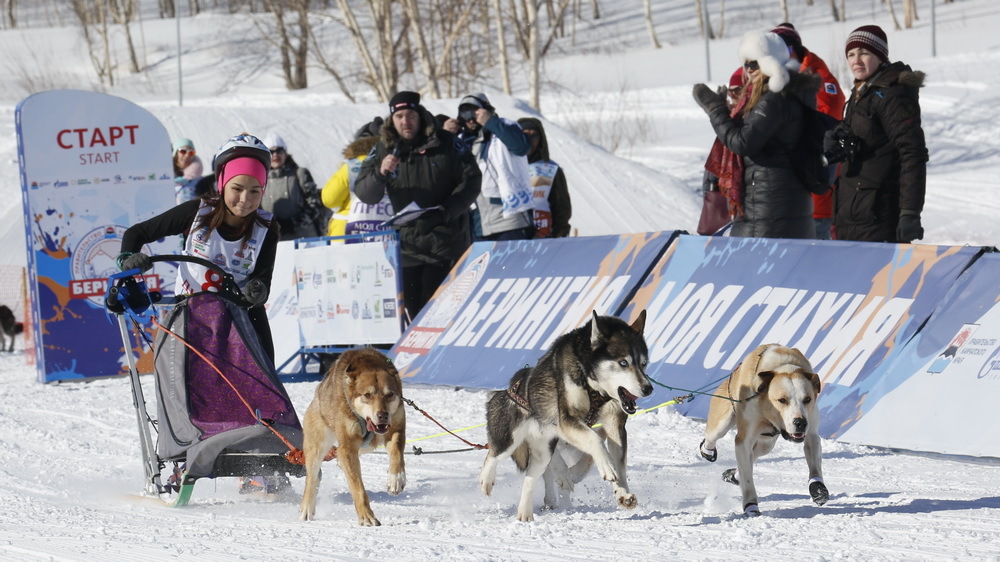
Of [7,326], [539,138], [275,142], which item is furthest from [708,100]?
[7,326]

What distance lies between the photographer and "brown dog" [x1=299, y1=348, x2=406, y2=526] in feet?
15.7

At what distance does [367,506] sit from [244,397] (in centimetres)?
90

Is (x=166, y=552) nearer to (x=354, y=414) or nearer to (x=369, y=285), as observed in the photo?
(x=354, y=414)

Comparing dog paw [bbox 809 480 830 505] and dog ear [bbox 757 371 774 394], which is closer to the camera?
dog paw [bbox 809 480 830 505]

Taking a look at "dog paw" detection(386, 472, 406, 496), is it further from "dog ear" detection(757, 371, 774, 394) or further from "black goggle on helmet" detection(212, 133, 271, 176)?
"black goggle on helmet" detection(212, 133, 271, 176)

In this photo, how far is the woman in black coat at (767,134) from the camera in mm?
6668

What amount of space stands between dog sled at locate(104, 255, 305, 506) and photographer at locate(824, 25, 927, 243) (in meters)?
3.25

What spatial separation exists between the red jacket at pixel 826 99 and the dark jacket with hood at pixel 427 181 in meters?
2.50

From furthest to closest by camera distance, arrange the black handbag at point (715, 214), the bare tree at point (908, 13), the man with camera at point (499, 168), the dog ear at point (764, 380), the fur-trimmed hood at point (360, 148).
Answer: the bare tree at point (908, 13) < the fur-trimmed hood at point (360, 148) < the man with camera at point (499, 168) < the black handbag at point (715, 214) < the dog ear at point (764, 380)

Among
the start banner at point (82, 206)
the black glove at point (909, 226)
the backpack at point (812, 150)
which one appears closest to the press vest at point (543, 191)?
the start banner at point (82, 206)

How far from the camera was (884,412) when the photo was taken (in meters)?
5.95

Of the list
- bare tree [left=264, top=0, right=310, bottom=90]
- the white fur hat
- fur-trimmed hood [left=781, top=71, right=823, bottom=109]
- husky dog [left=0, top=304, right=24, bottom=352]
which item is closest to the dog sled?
the white fur hat

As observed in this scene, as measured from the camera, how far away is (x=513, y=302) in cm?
855

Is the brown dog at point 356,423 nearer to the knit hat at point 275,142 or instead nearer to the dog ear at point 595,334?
the dog ear at point 595,334
